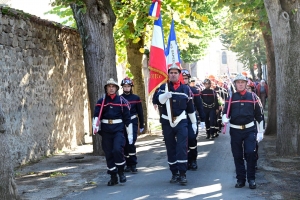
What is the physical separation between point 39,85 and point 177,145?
5.46 meters

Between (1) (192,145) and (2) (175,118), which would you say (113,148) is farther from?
(1) (192,145)

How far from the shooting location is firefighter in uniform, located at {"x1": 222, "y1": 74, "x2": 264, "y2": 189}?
9.93m

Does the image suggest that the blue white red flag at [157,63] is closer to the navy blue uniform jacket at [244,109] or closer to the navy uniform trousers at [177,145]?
the navy uniform trousers at [177,145]

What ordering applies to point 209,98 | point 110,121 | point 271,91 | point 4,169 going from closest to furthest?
1. point 4,169
2. point 110,121
3. point 209,98
4. point 271,91

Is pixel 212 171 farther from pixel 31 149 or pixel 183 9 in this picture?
pixel 183 9

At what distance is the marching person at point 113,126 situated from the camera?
1058 centimetres

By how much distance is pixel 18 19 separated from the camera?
1345cm

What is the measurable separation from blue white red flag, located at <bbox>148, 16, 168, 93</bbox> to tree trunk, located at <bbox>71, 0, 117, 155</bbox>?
3.35 meters

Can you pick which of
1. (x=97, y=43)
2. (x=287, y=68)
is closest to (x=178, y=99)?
(x=287, y=68)

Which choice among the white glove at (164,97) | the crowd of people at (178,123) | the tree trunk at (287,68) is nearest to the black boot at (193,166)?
the crowd of people at (178,123)

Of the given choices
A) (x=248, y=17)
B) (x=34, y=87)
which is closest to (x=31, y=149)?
(x=34, y=87)

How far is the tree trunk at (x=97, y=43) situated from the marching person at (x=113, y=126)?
4010mm

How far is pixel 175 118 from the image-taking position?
416 inches

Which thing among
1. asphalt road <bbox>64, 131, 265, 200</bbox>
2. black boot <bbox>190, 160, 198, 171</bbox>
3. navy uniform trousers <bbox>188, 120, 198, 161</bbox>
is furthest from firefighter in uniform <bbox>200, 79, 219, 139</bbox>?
black boot <bbox>190, 160, 198, 171</bbox>
